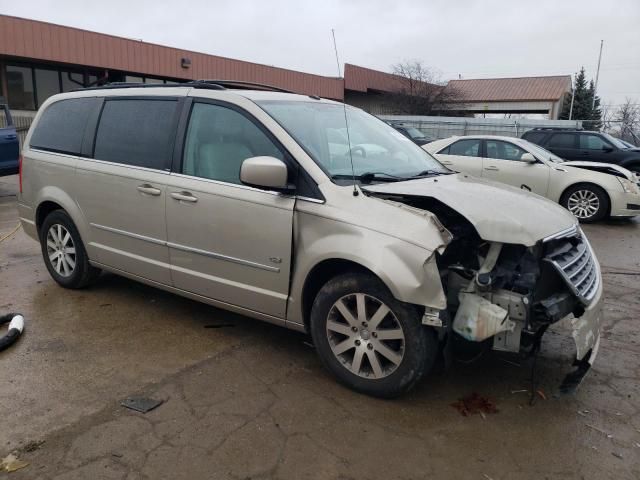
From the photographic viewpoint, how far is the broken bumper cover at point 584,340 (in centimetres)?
296

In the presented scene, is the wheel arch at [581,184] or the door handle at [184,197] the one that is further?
the wheel arch at [581,184]

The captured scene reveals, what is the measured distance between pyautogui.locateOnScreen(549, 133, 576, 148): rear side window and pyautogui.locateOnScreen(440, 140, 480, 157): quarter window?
4052mm

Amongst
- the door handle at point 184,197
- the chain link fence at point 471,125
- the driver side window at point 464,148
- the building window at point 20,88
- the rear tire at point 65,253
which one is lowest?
the rear tire at point 65,253

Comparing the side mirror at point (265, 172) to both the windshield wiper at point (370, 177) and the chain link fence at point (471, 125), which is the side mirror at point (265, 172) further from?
the chain link fence at point (471, 125)

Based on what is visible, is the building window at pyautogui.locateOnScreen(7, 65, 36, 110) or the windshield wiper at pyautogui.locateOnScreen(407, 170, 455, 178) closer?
the windshield wiper at pyautogui.locateOnScreen(407, 170, 455, 178)

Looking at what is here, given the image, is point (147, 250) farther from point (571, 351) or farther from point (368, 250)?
point (571, 351)

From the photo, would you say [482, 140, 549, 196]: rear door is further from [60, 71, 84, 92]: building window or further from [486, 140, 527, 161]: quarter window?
[60, 71, 84, 92]: building window

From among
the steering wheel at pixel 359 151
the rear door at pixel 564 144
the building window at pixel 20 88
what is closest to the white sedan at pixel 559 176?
the rear door at pixel 564 144

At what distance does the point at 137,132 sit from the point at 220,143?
0.90 m

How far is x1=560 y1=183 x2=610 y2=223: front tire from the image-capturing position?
9.45 m

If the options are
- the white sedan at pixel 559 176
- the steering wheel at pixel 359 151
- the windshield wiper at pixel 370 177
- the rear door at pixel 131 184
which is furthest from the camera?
the white sedan at pixel 559 176

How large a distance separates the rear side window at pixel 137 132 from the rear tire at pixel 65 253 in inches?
31.8

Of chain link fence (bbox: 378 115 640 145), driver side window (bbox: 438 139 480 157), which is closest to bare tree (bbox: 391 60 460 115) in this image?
chain link fence (bbox: 378 115 640 145)

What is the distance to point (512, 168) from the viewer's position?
981 cm
